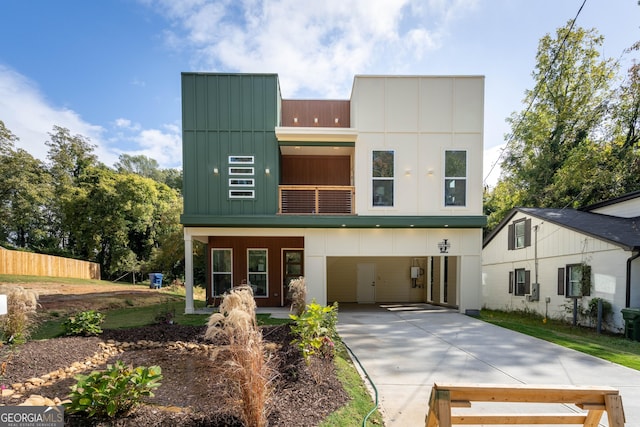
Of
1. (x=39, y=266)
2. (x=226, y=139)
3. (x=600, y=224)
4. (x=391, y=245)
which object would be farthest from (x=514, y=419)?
(x=39, y=266)

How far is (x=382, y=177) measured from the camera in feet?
34.7

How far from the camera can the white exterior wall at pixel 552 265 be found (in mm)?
9234

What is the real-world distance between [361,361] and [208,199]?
23.4 feet

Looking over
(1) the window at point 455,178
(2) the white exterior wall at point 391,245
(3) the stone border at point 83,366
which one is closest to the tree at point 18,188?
(2) the white exterior wall at point 391,245

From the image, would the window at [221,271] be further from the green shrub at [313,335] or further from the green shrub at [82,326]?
the green shrub at [313,335]

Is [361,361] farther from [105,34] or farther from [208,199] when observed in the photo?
[105,34]

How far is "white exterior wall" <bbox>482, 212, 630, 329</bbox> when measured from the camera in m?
9.23

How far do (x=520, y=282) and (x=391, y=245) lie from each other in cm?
706

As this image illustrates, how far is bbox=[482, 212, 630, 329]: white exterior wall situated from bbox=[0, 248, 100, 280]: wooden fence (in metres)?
25.3

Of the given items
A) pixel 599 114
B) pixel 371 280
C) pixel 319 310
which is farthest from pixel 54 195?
pixel 599 114

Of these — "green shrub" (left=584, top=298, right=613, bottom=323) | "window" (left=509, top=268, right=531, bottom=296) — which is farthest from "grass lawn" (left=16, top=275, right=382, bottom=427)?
"window" (left=509, top=268, right=531, bottom=296)

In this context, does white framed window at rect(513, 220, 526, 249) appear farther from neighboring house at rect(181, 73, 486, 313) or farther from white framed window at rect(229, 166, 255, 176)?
white framed window at rect(229, 166, 255, 176)

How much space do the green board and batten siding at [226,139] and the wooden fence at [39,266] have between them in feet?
46.9

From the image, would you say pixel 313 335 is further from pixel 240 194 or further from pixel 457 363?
pixel 240 194
